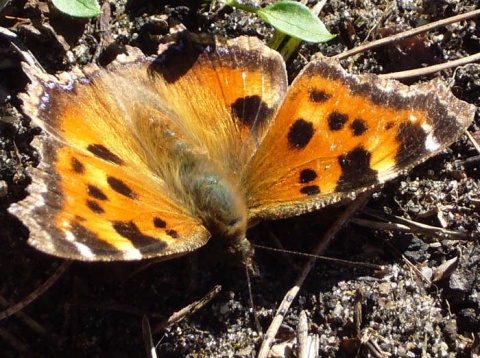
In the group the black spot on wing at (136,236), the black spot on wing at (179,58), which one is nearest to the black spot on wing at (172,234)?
the black spot on wing at (136,236)

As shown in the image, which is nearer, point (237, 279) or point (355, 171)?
point (355, 171)

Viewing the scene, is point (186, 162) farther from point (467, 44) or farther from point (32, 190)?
point (467, 44)

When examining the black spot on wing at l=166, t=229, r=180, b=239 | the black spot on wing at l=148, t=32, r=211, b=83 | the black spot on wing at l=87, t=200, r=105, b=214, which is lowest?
the black spot on wing at l=166, t=229, r=180, b=239

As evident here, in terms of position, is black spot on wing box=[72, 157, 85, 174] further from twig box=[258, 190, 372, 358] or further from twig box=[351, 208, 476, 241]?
twig box=[351, 208, 476, 241]

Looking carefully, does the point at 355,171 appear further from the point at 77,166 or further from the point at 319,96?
the point at 77,166

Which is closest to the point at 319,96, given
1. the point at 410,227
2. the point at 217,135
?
the point at 217,135

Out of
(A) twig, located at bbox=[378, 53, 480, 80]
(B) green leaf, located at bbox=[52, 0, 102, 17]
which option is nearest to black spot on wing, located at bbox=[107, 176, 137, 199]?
(B) green leaf, located at bbox=[52, 0, 102, 17]

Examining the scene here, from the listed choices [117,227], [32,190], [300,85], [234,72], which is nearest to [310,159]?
[300,85]
